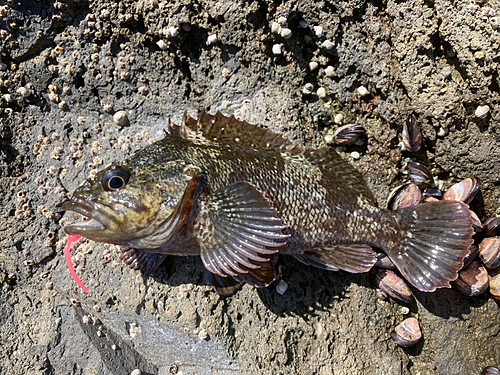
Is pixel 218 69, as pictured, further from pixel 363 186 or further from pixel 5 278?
pixel 5 278

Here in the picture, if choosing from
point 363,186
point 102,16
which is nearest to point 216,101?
point 102,16

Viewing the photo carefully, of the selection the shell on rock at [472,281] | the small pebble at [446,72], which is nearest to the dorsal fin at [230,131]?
the small pebble at [446,72]

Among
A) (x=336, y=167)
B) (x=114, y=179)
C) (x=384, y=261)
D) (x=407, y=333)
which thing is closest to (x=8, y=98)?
(x=114, y=179)

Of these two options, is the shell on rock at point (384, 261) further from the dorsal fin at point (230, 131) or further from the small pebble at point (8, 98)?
the small pebble at point (8, 98)

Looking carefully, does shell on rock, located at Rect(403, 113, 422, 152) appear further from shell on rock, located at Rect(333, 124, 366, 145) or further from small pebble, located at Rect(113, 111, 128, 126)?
small pebble, located at Rect(113, 111, 128, 126)

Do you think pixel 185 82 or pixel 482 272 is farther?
pixel 185 82
